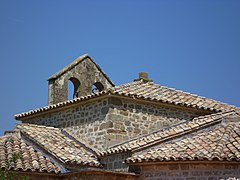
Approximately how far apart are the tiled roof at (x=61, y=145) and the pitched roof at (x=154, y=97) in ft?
3.33

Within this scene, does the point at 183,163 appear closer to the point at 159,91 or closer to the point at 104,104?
the point at 104,104

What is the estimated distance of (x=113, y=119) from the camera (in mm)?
13836

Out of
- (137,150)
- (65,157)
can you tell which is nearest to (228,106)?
(137,150)

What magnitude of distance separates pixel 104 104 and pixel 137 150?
2.41m

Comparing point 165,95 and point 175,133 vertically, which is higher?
point 165,95

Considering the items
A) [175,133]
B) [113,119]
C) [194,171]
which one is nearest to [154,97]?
[113,119]

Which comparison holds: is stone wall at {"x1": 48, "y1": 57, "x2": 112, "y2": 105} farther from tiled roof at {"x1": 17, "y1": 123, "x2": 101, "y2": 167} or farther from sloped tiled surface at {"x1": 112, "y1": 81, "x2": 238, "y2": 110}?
tiled roof at {"x1": 17, "y1": 123, "x2": 101, "y2": 167}

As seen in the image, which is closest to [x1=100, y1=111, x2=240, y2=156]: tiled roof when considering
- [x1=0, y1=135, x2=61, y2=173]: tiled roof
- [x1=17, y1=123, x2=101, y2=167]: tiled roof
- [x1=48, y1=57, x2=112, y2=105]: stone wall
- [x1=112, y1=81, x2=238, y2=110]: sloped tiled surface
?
[x1=17, y1=123, x2=101, y2=167]: tiled roof

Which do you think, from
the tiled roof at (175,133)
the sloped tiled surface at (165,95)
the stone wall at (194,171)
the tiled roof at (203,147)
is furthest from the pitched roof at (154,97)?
the stone wall at (194,171)

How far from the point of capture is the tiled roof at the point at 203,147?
1103 centimetres

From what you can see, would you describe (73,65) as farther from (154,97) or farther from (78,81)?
(154,97)

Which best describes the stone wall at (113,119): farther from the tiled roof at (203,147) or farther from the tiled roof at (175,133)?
the tiled roof at (203,147)

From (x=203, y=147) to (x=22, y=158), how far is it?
4.61 metres

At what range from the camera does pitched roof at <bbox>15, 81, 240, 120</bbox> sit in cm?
1415
